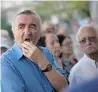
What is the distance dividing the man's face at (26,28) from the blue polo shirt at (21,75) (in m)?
0.13

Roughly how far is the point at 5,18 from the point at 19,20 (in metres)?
33.2

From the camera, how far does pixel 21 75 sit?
8.97ft

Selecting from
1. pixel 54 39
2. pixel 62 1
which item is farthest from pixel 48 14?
pixel 54 39

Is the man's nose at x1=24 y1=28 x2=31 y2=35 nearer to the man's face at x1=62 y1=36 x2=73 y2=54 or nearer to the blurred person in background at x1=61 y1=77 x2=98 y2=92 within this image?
the blurred person in background at x1=61 y1=77 x2=98 y2=92

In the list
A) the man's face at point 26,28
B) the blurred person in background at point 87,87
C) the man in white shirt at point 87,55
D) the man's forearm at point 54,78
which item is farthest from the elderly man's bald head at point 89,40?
the blurred person in background at point 87,87

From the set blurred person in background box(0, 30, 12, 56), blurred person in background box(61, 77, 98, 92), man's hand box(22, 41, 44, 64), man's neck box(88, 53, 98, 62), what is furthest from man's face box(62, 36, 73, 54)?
blurred person in background box(61, 77, 98, 92)

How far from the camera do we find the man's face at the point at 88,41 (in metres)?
3.97

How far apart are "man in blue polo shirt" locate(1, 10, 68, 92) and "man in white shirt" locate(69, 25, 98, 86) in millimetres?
839

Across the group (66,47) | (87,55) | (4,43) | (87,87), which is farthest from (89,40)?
(87,87)

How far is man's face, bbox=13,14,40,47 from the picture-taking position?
2908 mm

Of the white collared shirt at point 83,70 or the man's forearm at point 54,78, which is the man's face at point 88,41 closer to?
the white collared shirt at point 83,70

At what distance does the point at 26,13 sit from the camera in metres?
3.04

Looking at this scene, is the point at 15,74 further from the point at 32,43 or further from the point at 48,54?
the point at 48,54

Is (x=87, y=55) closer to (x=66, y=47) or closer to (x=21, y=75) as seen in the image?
(x=21, y=75)
